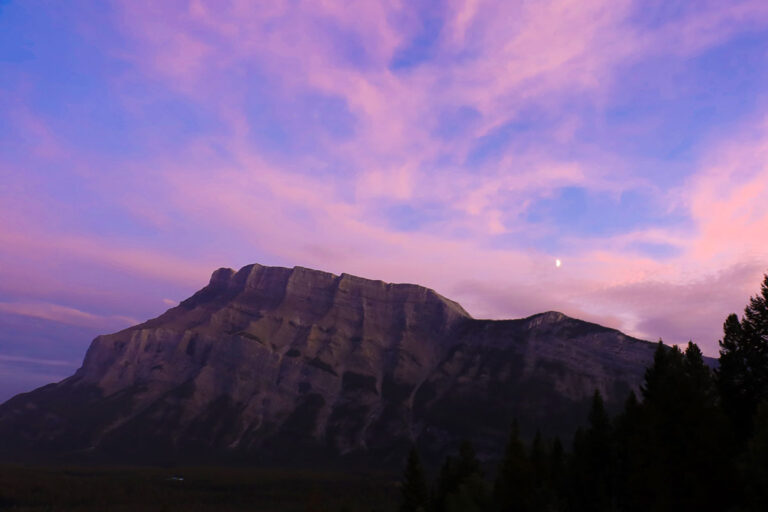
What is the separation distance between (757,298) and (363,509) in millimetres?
163196

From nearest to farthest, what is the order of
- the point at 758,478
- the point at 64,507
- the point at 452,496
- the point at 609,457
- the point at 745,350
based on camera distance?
the point at 758,478 → the point at 745,350 → the point at 609,457 → the point at 452,496 → the point at 64,507

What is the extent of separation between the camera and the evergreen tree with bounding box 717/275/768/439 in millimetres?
46438

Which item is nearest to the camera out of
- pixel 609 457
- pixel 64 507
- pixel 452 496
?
pixel 609 457

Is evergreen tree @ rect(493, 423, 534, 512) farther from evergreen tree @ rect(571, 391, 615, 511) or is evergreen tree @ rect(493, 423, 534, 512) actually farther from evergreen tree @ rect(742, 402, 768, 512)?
evergreen tree @ rect(742, 402, 768, 512)

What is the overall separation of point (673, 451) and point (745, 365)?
47.6 ft

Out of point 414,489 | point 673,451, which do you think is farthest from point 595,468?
point 414,489

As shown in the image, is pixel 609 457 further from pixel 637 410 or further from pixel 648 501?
pixel 648 501

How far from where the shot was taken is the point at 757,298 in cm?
4859

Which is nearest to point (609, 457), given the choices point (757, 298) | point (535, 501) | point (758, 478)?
point (535, 501)

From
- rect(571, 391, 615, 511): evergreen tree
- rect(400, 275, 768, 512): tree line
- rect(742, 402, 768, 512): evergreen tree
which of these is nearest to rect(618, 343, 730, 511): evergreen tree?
rect(400, 275, 768, 512): tree line

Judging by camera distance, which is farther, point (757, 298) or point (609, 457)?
point (609, 457)

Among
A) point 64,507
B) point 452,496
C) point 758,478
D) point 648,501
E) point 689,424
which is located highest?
point 689,424

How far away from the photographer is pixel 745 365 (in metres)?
47.6

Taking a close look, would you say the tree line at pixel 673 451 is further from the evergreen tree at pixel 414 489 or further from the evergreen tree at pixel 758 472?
the evergreen tree at pixel 414 489
